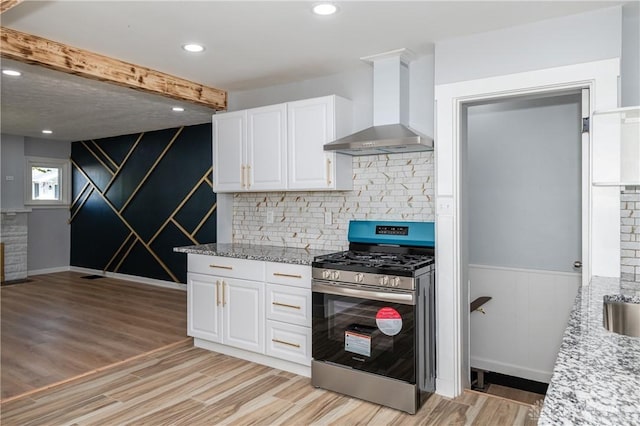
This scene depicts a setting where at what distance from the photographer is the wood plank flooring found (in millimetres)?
2664

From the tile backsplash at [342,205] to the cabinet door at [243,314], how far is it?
2.25 ft

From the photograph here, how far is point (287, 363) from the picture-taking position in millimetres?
3430

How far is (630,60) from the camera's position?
2.61 metres

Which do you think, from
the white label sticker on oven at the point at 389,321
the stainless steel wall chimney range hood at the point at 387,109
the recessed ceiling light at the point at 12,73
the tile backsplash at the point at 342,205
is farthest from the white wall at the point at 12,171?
the white label sticker on oven at the point at 389,321

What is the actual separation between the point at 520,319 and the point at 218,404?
8.47 feet

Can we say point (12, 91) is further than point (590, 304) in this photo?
Yes

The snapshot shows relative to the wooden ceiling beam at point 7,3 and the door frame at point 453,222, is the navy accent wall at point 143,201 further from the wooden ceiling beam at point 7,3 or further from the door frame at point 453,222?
the wooden ceiling beam at point 7,3

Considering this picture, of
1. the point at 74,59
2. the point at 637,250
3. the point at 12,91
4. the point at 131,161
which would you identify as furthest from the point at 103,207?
the point at 637,250

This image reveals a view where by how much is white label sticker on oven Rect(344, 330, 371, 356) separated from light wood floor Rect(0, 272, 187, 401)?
1.98 m

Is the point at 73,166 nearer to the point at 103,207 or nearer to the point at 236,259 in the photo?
the point at 103,207

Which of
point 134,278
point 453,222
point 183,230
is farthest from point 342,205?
point 134,278

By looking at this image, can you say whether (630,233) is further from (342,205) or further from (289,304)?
(289,304)

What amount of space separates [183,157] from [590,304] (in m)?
5.74

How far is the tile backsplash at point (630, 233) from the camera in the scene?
99.2 inches
